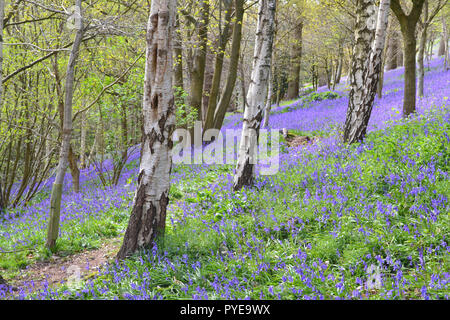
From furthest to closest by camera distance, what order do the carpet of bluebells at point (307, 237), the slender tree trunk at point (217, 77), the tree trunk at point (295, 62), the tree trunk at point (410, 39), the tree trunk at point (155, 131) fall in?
the tree trunk at point (295, 62) → the slender tree trunk at point (217, 77) → the tree trunk at point (410, 39) → the tree trunk at point (155, 131) → the carpet of bluebells at point (307, 237)

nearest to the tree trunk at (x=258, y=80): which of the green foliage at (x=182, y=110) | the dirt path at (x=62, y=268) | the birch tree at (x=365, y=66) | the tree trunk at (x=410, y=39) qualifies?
the birch tree at (x=365, y=66)

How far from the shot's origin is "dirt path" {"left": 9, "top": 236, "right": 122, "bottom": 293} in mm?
4707

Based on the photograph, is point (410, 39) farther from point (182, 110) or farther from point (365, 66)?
point (182, 110)

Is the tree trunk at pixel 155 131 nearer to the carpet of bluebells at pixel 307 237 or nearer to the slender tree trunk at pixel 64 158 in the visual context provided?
the carpet of bluebells at pixel 307 237

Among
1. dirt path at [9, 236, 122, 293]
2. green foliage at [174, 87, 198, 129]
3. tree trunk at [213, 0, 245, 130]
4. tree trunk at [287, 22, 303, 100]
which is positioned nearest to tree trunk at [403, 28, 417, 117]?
tree trunk at [213, 0, 245, 130]

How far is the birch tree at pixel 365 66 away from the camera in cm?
798

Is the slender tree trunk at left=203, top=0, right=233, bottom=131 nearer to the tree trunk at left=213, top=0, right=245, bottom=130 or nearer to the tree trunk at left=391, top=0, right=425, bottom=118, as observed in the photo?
the tree trunk at left=213, top=0, right=245, bottom=130

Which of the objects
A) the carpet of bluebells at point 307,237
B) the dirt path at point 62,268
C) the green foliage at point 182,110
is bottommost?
the dirt path at point 62,268

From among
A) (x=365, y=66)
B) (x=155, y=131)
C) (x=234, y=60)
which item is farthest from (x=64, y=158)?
(x=234, y=60)

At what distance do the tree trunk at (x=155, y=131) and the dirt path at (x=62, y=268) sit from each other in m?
0.69

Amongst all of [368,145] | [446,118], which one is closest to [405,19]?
[446,118]

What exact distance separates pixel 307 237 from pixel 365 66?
5.51m

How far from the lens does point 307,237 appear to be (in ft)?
14.8
